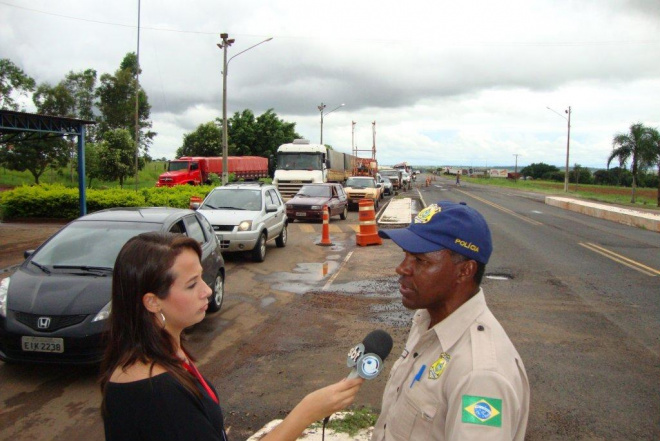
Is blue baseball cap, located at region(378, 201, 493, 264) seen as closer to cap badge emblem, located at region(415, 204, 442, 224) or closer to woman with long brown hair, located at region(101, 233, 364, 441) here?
cap badge emblem, located at region(415, 204, 442, 224)

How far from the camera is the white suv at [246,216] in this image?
12695mm

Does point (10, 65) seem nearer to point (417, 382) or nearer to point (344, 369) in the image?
point (344, 369)

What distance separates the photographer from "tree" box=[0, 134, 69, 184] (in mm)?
40125

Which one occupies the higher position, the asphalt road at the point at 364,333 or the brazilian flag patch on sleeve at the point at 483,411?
the brazilian flag patch on sleeve at the point at 483,411

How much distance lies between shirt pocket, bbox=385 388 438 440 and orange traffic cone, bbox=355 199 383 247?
45.3 ft

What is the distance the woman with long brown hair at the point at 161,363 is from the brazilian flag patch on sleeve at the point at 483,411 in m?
0.38

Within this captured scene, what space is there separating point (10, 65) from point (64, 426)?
44336 mm

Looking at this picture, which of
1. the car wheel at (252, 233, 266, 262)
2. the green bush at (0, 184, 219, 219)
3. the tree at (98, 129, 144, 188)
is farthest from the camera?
the tree at (98, 129, 144, 188)

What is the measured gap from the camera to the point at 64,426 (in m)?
4.74

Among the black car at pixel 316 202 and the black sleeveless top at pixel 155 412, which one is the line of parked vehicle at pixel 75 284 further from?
the black car at pixel 316 202

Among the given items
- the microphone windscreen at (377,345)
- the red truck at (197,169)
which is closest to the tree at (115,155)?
the red truck at (197,169)

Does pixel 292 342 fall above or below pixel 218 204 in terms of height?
below

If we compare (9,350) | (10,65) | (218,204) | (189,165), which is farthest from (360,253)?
(10,65)

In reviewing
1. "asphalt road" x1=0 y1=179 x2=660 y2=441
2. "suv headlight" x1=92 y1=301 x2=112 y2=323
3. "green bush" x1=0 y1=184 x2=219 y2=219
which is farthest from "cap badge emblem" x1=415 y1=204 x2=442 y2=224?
"green bush" x1=0 y1=184 x2=219 y2=219
